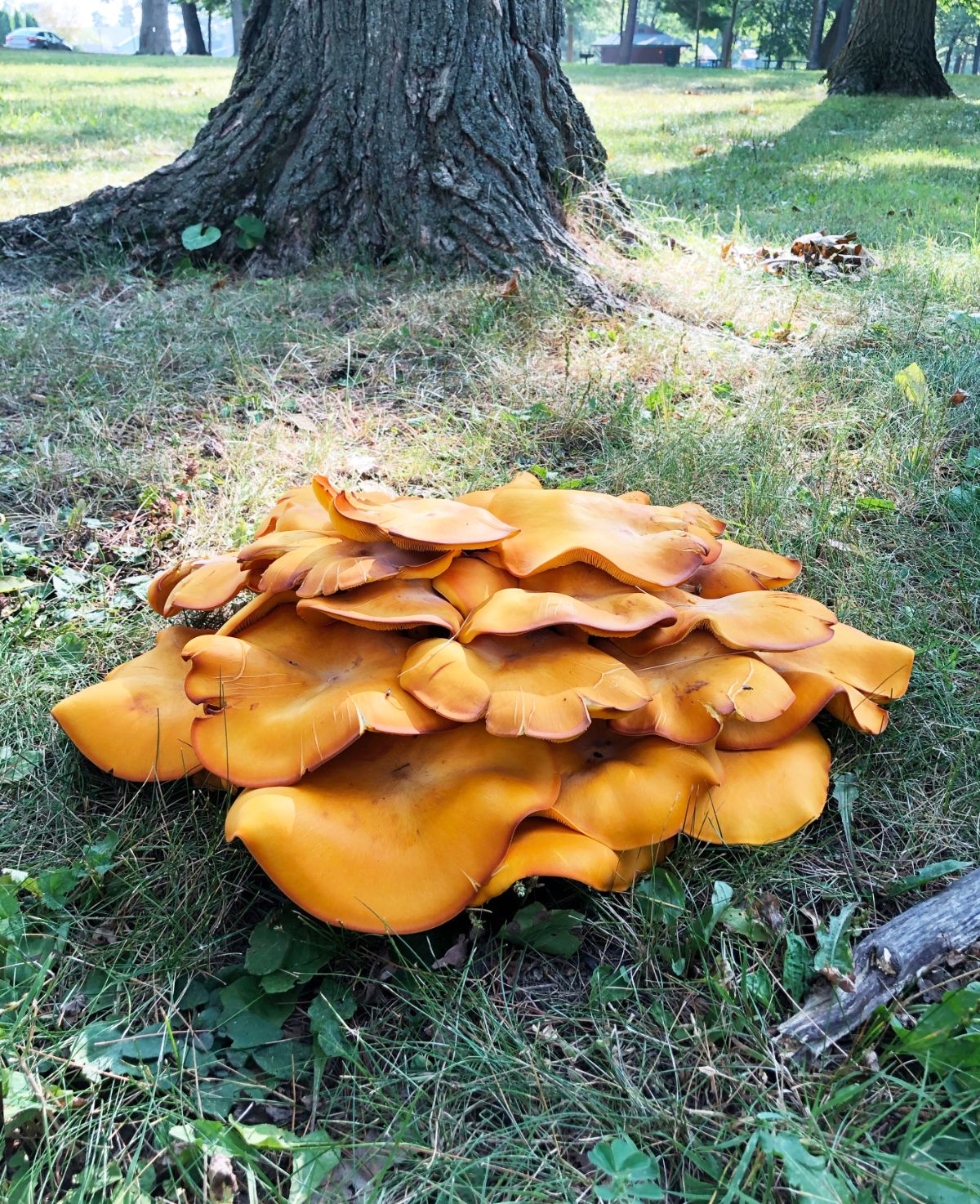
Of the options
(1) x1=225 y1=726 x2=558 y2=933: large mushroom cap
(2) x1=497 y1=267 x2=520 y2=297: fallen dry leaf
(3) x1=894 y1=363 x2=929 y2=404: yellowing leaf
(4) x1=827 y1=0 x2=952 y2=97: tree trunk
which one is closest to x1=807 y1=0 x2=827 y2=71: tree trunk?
(4) x1=827 y1=0 x2=952 y2=97: tree trunk

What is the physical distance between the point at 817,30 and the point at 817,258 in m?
31.8

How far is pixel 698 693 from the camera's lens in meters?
1.67

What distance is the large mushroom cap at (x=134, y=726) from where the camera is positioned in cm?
176

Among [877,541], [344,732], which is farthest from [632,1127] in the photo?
[877,541]

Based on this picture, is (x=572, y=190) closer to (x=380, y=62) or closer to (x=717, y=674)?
(x=380, y=62)

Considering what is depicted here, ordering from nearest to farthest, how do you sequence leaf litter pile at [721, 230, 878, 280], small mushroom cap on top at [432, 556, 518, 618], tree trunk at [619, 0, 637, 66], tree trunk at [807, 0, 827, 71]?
1. small mushroom cap on top at [432, 556, 518, 618]
2. leaf litter pile at [721, 230, 878, 280]
3. tree trunk at [807, 0, 827, 71]
4. tree trunk at [619, 0, 637, 66]

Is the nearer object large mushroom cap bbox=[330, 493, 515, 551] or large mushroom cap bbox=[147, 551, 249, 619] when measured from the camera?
large mushroom cap bbox=[330, 493, 515, 551]

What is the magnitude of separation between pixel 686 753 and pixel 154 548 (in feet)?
6.06

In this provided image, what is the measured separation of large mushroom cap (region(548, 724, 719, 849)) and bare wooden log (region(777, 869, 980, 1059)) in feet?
1.19

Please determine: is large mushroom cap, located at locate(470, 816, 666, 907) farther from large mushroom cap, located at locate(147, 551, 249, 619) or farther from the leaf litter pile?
the leaf litter pile

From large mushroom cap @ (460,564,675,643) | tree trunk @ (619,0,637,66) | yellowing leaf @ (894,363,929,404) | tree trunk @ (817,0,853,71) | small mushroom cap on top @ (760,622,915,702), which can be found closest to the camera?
large mushroom cap @ (460,564,675,643)

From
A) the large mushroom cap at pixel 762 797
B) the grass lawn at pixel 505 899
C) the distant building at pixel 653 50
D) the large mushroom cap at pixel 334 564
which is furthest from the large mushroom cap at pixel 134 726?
the distant building at pixel 653 50

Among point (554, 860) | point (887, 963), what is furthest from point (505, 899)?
point (887, 963)

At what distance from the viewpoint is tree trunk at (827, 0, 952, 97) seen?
559 inches
